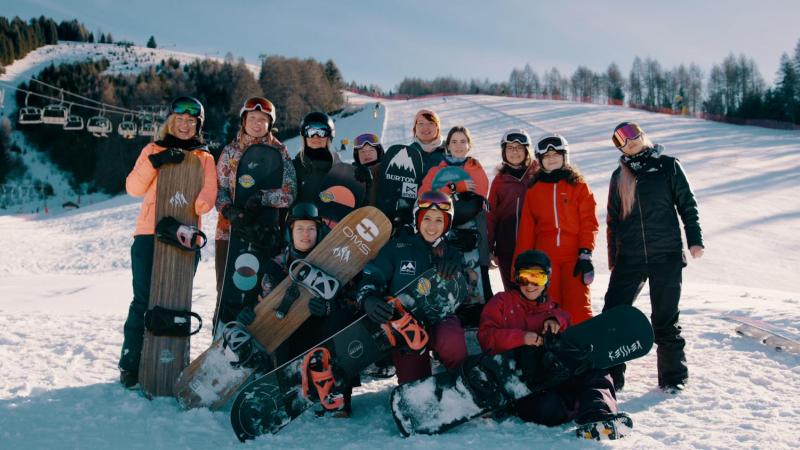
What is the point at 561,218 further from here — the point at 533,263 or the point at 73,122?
the point at 73,122

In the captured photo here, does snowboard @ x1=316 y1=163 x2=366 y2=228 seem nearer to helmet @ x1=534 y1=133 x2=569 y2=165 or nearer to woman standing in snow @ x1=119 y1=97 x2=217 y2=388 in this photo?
woman standing in snow @ x1=119 y1=97 x2=217 y2=388

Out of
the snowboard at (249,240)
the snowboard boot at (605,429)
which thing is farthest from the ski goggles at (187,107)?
the snowboard boot at (605,429)

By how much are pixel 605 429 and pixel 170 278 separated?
280cm

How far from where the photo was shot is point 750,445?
8.65 ft

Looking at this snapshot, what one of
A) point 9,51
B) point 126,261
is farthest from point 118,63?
point 126,261

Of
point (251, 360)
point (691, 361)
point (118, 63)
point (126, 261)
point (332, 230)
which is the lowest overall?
point (126, 261)

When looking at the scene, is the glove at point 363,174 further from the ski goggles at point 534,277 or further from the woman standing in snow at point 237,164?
the ski goggles at point 534,277

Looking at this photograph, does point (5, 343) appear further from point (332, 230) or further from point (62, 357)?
point (332, 230)

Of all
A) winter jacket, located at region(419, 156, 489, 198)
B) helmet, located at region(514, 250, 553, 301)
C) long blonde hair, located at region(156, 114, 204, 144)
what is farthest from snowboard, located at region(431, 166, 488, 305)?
long blonde hair, located at region(156, 114, 204, 144)

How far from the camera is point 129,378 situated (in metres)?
3.46

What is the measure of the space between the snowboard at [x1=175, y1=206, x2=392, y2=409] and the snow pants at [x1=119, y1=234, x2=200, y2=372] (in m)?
0.45

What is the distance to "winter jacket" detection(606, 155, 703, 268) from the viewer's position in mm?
3670

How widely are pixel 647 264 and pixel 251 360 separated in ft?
8.93

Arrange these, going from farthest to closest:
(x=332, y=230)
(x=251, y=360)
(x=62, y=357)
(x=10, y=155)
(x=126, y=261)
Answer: (x=10, y=155) → (x=126, y=261) → (x=62, y=357) → (x=332, y=230) → (x=251, y=360)
